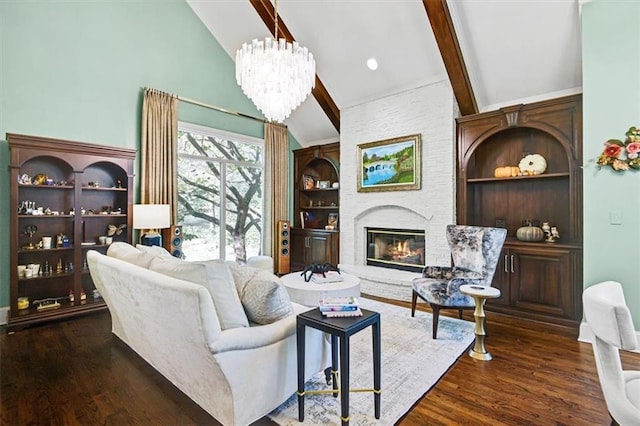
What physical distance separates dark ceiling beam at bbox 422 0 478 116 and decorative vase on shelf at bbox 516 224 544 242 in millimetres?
1763

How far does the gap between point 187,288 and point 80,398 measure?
145 cm

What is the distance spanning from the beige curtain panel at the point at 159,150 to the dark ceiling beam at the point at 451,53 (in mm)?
3874

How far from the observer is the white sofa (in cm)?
159

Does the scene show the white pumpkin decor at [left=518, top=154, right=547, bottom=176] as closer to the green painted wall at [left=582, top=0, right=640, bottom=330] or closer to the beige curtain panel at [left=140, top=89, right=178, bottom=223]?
the green painted wall at [left=582, top=0, right=640, bottom=330]

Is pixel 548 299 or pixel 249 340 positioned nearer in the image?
pixel 249 340

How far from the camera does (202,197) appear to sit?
18.3ft

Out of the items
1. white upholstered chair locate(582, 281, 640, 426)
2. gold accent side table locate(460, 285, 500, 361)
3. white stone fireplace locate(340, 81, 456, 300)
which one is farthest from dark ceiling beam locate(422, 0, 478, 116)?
white upholstered chair locate(582, 281, 640, 426)

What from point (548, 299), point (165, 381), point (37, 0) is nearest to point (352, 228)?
point (548, 299)

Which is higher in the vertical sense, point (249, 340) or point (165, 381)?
point (249, 340)

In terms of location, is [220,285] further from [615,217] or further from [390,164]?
[390,164]

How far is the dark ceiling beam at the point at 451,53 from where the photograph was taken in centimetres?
362

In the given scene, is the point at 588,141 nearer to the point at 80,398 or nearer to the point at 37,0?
the point at 80,398

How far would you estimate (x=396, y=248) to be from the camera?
5273 millimetres

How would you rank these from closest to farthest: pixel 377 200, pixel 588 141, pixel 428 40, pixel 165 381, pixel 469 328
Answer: pixel 165 381, pixel 588 141, pixel 469 328, pixel 428 40, pixel 377 200
